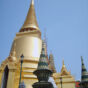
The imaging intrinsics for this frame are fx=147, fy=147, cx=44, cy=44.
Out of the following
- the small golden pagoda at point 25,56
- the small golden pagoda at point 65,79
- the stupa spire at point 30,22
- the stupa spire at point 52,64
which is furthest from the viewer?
the stupa spire at point 52,64

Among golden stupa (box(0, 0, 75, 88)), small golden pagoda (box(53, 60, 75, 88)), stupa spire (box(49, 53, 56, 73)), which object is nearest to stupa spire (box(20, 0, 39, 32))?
golden stupa (box(0, 0, 75, 88))

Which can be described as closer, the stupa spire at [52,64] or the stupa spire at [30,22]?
the stupa spire at [30,22]

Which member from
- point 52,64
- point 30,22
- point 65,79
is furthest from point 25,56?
point 52,64

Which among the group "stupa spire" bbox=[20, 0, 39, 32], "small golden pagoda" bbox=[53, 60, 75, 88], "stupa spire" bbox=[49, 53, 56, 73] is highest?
"stupa spire" bbox=[20, 0, 39, 32]

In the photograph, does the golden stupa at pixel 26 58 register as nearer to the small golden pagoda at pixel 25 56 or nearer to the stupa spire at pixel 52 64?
the small golden pagoda at pixel 25 56

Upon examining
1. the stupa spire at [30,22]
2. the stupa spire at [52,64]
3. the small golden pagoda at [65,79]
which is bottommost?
the small golden pagoda at [65,79]

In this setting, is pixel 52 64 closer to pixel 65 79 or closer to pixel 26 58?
pixel 65 79

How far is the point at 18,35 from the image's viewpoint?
29734mm

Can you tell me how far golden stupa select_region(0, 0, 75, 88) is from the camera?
22531mm

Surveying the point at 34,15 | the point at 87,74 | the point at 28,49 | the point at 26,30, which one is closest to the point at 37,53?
the point at 28,49

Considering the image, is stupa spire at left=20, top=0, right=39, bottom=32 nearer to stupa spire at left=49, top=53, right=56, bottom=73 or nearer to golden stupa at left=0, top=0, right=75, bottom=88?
golden stupa at left=0, top=0, right=75, bottom=88

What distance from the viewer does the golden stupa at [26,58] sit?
22531 millimetres

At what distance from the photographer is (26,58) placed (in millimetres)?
25641

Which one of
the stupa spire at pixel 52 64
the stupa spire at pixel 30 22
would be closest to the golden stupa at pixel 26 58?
the stupa spire at pixel 30 22
